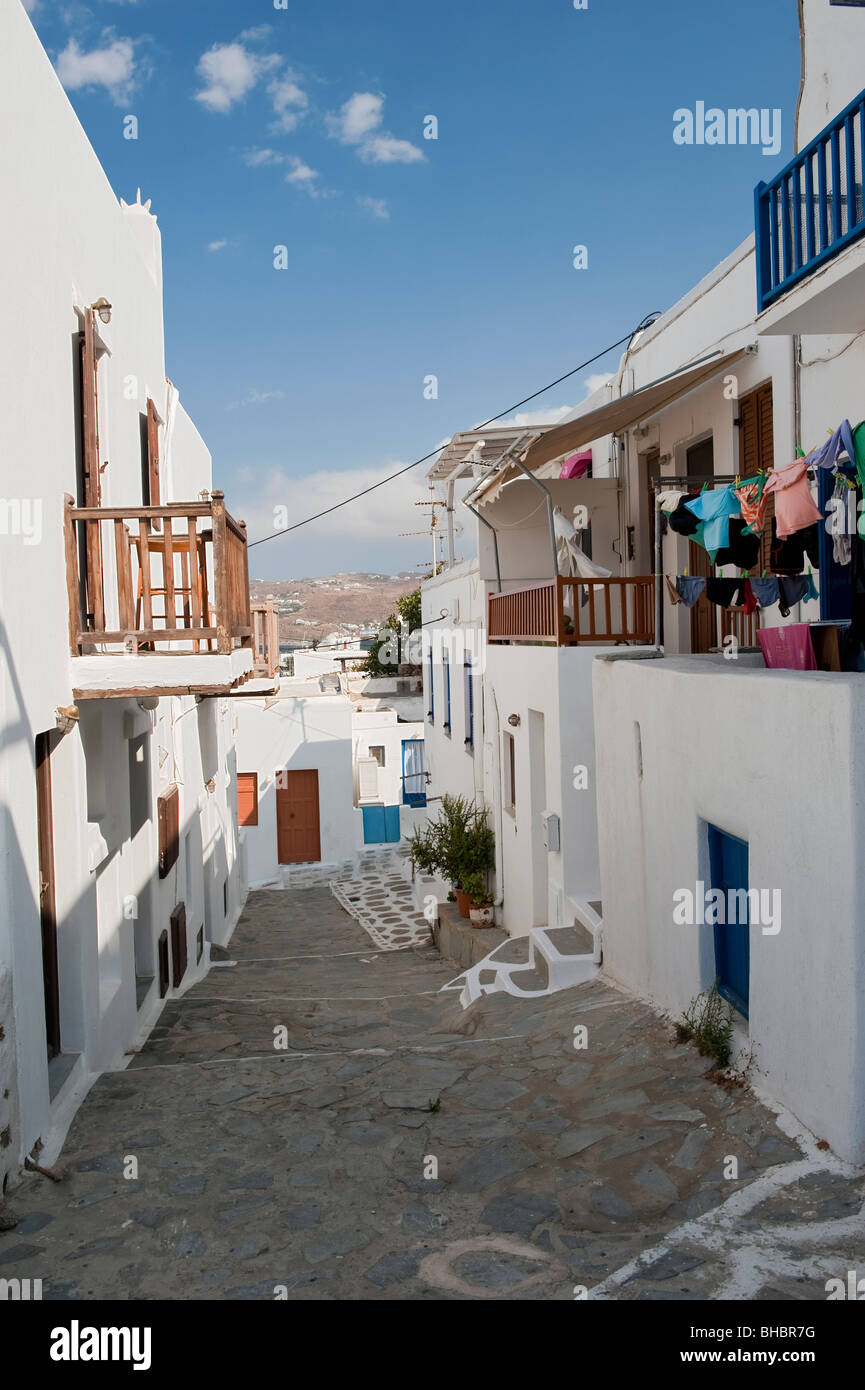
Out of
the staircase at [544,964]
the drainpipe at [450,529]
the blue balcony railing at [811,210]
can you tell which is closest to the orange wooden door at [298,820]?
the drainpipe at [450,529]

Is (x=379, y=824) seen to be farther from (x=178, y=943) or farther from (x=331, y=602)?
(x=331, y=602)

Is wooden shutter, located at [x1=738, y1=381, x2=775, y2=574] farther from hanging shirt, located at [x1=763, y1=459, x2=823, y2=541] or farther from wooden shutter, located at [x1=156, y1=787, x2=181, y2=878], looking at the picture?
wooden shutter, located at [x1=156, y1=787, x2=181, y2=878]

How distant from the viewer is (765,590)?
7.27 m

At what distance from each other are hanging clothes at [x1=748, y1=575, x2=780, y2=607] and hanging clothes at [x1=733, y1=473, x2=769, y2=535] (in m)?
0.39

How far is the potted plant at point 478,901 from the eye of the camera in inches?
549

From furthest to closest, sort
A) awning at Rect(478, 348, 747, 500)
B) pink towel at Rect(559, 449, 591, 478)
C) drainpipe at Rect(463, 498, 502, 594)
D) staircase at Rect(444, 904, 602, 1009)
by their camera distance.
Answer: pink towel at Rect(559, 449, 591, 478), drainpipe at Rect(463, 498, 502, 594), awning at Rect(478, 348, 747, 500), staircase at Rect(444, 904, 602, 1009)

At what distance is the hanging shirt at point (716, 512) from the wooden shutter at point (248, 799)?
1772 centimetres

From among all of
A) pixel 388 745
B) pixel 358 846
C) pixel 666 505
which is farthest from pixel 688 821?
pixel 388 745

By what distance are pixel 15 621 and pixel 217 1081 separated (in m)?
3.45

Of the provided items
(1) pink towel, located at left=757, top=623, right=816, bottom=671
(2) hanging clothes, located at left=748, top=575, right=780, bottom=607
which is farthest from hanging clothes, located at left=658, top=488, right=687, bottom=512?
(1) pink towel, located at left=757, top=623, right=816, bottom=671

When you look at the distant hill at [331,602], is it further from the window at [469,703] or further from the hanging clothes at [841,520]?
the hanging clothes at [841,520]

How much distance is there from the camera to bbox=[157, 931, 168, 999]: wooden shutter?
10056 mm

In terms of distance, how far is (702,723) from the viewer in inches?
243
